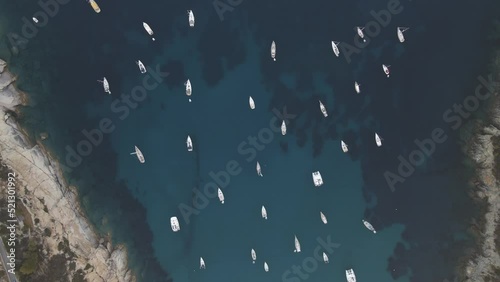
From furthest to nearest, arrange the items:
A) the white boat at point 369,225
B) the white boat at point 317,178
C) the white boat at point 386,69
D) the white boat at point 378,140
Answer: the white boat at point 369,225
the white boat at point 317,178
the white boat at point 378,140
the white boat at point 386,69

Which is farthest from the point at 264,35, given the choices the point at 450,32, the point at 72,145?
the point at 72,145

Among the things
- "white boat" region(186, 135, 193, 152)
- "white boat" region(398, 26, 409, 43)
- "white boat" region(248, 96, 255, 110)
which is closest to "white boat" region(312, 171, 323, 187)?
"white boat" region(248, 96, 255, 110)

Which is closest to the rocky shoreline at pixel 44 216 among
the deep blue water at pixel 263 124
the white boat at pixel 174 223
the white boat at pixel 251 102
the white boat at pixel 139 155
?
the deep blue water at pixel 263 124

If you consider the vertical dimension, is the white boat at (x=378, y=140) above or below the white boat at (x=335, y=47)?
below

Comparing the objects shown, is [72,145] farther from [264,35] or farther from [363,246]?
[363,246]

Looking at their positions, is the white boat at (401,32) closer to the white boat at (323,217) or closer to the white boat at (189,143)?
the white boat at (323,217)

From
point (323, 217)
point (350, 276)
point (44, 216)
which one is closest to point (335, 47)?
point (323, 217)

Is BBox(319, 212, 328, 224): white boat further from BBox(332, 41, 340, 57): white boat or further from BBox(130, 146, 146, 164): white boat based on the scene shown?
BBox(130, 146, 146, 164): white boat
